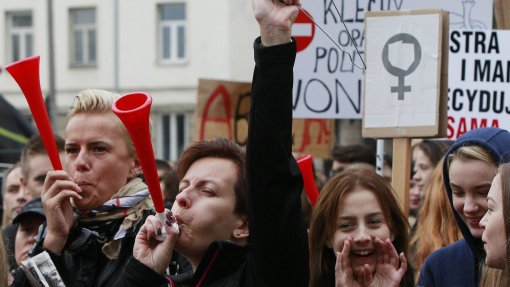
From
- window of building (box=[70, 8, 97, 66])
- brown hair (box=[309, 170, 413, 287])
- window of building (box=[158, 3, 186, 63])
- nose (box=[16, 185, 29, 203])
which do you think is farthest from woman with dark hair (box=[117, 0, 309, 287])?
window of building (box=[70, 8, 97, 66])

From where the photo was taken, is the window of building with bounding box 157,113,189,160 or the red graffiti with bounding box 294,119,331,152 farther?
the window of building with bounding box 157,113,189,160

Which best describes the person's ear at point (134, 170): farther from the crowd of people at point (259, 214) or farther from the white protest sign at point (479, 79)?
the white protest sign at point (479, 79)

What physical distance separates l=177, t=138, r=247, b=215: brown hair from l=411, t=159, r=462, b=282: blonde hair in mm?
1378

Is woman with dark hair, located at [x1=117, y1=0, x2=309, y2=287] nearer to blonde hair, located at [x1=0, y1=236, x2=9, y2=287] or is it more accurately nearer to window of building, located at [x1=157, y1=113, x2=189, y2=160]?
blonde hair, located at [x1=0, y1=236, x2=9, y2=287]

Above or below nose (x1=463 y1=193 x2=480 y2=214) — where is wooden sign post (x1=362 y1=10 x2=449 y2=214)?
above

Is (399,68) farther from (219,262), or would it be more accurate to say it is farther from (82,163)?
(219,262)

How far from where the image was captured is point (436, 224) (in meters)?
5.01

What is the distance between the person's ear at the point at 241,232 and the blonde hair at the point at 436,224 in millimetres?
1375

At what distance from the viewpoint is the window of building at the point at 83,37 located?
2828 centimetres

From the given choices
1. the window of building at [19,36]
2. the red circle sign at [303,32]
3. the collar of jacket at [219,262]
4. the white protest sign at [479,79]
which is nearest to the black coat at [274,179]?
the collar of jacket at [219,262]

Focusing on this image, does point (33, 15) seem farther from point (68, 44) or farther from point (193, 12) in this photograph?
point (193, 12)

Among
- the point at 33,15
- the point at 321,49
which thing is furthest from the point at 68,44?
the point at 321,49

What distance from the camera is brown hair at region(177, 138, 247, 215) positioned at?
12.1 ft

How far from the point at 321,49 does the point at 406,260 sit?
2489mm
